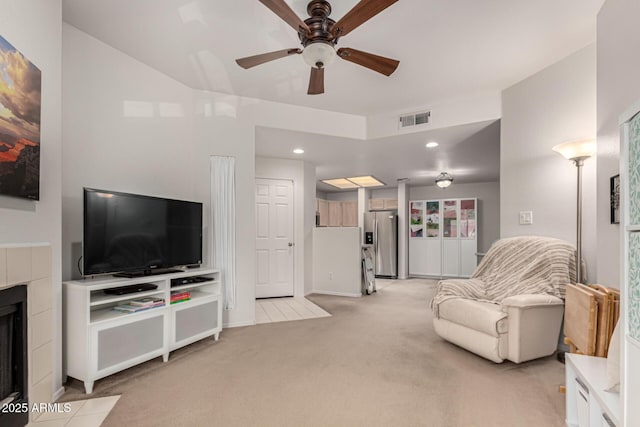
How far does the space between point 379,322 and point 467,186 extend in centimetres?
502

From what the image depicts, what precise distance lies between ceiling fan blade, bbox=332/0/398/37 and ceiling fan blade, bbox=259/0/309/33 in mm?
199

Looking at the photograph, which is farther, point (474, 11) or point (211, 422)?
point (474, 11)

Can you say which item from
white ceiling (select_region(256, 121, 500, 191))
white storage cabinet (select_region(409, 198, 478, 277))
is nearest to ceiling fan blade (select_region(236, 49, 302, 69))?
white ceiling (select_region(256, 121, 500, 191))

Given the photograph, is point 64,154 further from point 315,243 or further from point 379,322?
point 315,243

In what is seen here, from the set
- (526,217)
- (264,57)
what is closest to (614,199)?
(526,217)

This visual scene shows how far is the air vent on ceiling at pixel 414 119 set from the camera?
3.85 metres

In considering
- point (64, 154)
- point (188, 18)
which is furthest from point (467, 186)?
point (64, 154)

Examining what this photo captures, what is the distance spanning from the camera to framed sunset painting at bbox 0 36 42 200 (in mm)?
1462

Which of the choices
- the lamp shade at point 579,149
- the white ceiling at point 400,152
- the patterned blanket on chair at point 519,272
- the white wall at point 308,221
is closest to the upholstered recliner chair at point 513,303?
the patterned blanket on chair at point 519,272

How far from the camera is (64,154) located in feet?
7.77

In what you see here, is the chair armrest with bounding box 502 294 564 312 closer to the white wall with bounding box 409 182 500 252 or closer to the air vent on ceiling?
the air vent on ceiling

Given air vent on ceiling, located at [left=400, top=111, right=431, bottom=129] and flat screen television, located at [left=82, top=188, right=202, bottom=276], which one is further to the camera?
air vent on ceiling, located at [left=400, top=111, right=431, bottom=129]

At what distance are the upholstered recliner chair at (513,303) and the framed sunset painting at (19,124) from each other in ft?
10.1

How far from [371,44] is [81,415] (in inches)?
123
